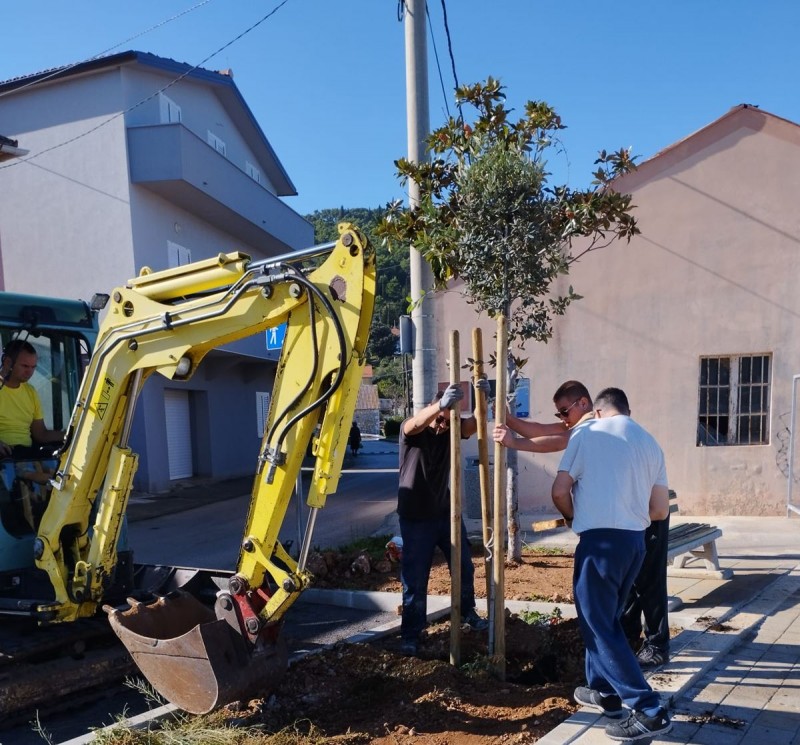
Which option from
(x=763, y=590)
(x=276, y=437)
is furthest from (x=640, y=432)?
(x=763, y=590)

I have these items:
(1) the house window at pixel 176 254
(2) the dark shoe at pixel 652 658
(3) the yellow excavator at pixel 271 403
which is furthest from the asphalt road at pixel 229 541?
(1) the house window at pixel 176 254

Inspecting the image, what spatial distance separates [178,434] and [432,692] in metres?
15.4

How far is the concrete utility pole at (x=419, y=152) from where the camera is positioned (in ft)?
22.3

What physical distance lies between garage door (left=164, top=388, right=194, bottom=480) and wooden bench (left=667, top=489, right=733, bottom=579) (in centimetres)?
1322

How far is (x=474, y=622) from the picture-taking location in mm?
5016

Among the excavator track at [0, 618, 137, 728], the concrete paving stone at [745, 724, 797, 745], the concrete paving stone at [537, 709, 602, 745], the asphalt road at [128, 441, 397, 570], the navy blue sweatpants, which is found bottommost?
the asphalt road at [128, 441, 397, 570]

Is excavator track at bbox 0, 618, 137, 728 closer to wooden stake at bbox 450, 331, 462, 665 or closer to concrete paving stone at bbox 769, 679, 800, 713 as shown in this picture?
wooden stake at bbox 450, 331, 462, 665

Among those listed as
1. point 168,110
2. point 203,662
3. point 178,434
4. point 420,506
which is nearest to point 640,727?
point 420,506

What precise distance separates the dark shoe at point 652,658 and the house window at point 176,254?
1402 centimetres

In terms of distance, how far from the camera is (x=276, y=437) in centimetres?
391

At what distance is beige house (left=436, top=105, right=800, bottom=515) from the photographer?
991 centimetres

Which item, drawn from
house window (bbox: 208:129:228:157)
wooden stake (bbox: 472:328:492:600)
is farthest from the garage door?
wooden stake (bbox: 472:328:492:600)

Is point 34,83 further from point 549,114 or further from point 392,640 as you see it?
point 392,640

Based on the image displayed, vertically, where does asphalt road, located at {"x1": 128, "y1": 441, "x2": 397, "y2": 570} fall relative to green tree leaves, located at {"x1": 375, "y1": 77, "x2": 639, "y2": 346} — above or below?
below
